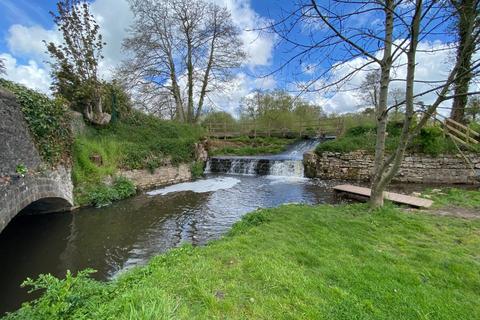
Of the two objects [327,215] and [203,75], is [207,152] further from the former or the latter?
[327,215]

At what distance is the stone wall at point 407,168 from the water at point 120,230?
2620mm

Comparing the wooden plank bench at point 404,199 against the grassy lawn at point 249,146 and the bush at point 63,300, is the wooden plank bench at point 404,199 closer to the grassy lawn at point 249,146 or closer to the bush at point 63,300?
the bush at point 63,300

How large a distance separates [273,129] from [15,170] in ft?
62.6

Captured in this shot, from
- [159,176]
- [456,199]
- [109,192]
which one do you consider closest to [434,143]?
[456,199]

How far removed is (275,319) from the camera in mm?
2068

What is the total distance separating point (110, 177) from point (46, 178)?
116 inches

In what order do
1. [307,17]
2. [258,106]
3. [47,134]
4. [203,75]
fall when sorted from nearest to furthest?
1. [307,17]
2. [47,134]
3. [203,75]
4. [258,106]

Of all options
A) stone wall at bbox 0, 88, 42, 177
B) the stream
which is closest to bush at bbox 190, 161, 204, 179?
the stream

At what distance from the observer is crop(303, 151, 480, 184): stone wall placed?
1007cm

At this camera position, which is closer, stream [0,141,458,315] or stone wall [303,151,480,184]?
stream [0,141,458,315]

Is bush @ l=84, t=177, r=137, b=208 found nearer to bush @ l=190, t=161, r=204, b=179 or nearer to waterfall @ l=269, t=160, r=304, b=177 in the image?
bush @ l=190, t=161, r=204, b=179

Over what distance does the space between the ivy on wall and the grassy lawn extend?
1143 cm

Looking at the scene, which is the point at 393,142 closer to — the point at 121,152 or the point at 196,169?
the point at 196,169

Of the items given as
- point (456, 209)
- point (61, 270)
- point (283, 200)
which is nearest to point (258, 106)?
point (283, 200)
